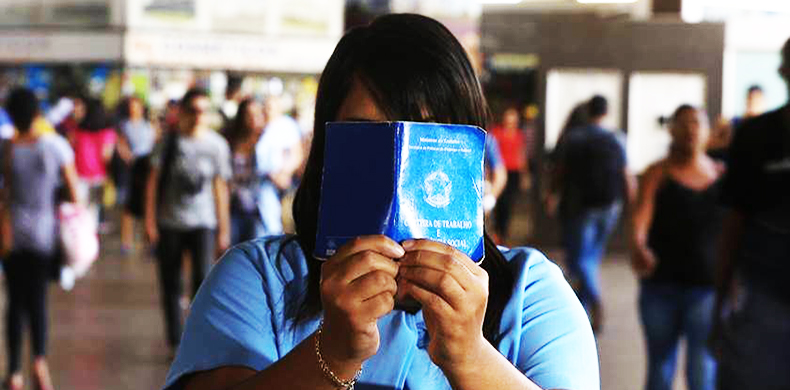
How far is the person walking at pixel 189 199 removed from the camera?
9.46 m

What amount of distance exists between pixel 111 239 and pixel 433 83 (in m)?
17.8

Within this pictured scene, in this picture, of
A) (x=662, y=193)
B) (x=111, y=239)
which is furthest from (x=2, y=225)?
(x=111, y=239)

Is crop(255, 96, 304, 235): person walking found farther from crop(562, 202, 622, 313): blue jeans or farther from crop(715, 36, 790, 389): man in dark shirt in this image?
crop(715, 36, 790, 389): man in dark shirt

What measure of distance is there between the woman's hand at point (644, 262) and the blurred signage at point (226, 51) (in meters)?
20.8

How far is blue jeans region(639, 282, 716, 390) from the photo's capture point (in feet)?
22.7

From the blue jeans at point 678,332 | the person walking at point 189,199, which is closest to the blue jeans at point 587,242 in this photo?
the person walking at point 189,199

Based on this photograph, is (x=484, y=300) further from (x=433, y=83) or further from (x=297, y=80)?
(x=297, y=80)

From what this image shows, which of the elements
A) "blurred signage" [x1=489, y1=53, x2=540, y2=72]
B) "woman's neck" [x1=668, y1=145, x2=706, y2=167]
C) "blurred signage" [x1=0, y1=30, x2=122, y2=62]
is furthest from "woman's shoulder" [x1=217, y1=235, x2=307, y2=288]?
"blurred signage" [x1=0, y1=30, x2=122, y2=62]

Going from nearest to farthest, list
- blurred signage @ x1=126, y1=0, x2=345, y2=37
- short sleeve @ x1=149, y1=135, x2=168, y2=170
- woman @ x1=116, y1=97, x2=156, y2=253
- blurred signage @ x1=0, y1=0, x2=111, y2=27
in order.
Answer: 1. short sleeve @ x1=149, y1=135, x2=168, y2=170
2. woman @ x1=116, y1=97, x2=156, y2=253
3. blurred signage @ x1=126, y1=0, x2=345, y2=37
4. blurred signage @ x1=0, y1=0, x2=111, y2=27

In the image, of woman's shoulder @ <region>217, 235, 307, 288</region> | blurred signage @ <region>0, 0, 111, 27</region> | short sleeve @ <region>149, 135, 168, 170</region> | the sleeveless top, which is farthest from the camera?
blurred signage @ <region>0, 0, 111, 27</region>

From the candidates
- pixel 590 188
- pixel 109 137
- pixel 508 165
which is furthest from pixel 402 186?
pixel 109 137

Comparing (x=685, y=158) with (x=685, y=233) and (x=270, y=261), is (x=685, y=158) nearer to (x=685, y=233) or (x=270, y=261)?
(x=685, y=233)

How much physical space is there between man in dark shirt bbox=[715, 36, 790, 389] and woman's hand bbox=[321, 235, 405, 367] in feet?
9.52

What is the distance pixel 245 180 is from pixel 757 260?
5802 mm
